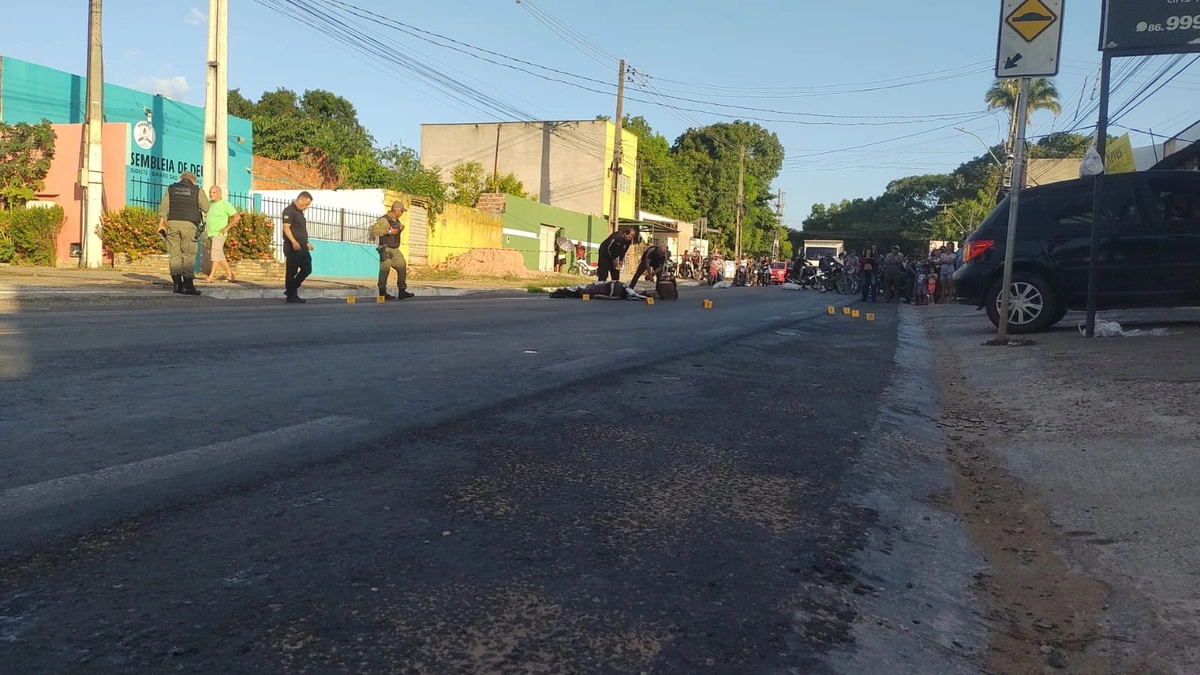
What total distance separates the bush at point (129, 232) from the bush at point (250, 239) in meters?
1.54

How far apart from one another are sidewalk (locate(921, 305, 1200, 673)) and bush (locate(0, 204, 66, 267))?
775 inches

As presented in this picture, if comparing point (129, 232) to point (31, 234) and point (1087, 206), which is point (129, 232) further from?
point (1087, 206)

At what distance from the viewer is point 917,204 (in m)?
101

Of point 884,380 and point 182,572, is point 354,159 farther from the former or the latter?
point 182,572

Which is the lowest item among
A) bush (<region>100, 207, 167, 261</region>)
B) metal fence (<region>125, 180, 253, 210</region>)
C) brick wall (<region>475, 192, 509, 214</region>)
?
bush (<region>100, 207, 167, 261</region>)

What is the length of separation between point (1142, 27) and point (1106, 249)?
2.53 meters

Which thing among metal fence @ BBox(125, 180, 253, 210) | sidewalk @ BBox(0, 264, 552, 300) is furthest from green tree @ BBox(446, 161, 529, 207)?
sidewalk @ BBox(0, 264, 552, 300)

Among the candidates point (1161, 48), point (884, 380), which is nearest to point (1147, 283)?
point (1161, 48)

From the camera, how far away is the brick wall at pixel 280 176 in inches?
1432

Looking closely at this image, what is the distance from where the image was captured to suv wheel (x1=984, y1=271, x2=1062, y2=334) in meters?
10.2

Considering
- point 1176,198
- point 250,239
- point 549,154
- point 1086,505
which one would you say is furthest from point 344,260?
point 549,154

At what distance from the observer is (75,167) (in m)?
22.7

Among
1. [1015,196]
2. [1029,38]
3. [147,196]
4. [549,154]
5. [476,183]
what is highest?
[549,154]

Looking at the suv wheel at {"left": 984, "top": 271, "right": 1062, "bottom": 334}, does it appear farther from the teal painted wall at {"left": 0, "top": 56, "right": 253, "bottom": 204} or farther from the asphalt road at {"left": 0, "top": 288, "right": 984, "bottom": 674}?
the teal painted wall at {"left": 0, "top": 56, "right": 253, "bottom": 204}
